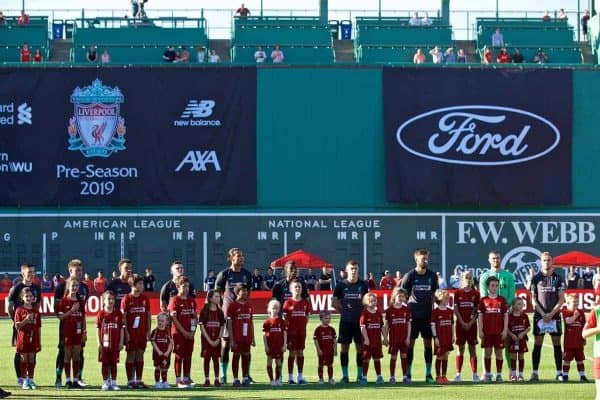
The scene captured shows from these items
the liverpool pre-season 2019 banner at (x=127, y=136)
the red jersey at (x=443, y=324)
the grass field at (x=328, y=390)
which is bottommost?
the grass field at (x=328, y=390)

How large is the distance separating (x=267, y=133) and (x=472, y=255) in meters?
6.48

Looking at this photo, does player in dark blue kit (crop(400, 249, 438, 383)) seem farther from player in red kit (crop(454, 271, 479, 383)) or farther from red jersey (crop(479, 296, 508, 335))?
red jersey (crop(479, 296, 508, 335))

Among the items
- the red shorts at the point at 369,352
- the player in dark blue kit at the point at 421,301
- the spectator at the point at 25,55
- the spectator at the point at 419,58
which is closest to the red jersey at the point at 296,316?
the red shorts at the point at 369,352

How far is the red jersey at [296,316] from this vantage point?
19844 mm

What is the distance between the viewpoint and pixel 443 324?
20.0m

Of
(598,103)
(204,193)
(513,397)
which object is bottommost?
(513,397)

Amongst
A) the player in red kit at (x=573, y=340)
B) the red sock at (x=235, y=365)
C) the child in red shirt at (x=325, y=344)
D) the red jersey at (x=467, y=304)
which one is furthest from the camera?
the red jersey at (x=467, y=304)

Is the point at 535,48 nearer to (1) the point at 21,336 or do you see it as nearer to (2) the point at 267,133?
(2) the point at 267,133

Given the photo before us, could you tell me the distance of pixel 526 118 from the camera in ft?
132

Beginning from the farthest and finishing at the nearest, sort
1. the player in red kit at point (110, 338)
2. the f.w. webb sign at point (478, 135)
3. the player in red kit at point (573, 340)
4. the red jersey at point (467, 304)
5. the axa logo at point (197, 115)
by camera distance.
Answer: the f.w. webb sign at point (478, 135), the axa logo at point (197, 115), the red jersey at point (467, 304), the player in red kit at point (573, 340), the player in red kit at point (110, 338)

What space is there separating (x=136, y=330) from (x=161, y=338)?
376 millimetres

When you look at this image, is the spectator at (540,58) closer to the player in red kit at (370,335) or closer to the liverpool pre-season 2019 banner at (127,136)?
the liverpool pre-season 2019 banner at (127,136)

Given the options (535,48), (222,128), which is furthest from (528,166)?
(222,128)

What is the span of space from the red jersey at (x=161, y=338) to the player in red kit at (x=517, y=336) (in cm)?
473
